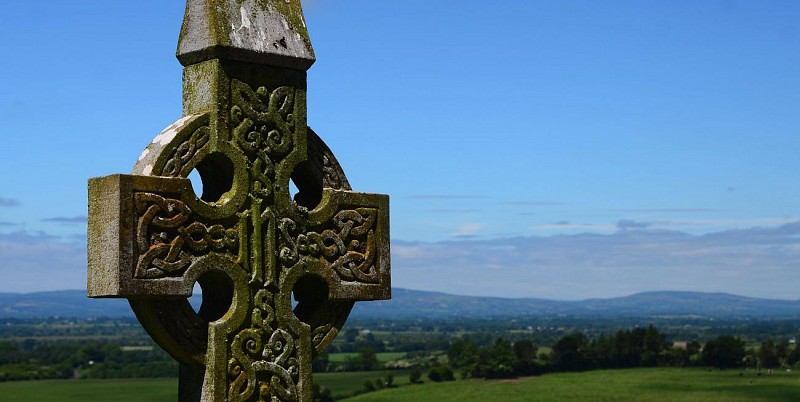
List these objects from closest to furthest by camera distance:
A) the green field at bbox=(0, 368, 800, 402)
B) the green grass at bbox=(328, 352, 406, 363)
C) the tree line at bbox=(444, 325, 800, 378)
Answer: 1. the green field at bbox=(0, 368, 800, 402)
2. the tree line at bbox=(444, 325, 800, 378)
3. the green grass at bbox=(328, 352, 406, 363)

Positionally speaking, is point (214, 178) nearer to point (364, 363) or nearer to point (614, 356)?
point (614, 356)

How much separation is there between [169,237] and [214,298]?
629 mm

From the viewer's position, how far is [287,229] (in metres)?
6.75

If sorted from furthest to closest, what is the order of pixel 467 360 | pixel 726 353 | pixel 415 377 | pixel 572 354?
pixel 726 353
pixel 467 360
pixel 572 354
pixel 415 377

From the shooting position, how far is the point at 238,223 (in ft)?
21.5

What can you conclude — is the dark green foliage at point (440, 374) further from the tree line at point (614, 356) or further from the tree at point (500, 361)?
the tree at point (500, 361)

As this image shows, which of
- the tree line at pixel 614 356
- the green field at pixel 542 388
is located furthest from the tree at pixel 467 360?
the green field at pixel 542 388

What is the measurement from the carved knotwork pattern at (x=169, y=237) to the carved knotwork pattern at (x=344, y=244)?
38cm

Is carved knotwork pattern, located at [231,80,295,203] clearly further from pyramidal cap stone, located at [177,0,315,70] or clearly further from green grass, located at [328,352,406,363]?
green grass, located at [328,352,406,363]

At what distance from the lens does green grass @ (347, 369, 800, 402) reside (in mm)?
93188

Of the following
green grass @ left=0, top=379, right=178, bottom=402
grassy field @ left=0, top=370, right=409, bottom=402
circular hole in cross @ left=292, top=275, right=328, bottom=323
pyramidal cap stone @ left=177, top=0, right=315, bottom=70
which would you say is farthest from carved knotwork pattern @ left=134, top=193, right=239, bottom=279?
grassy field @ left=0, top=370, right=409, bottom=402

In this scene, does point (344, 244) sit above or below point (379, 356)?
above

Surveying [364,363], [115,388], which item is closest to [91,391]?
[115,388]

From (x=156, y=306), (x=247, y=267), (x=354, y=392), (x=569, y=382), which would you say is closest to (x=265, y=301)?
(x=247, y=267)
